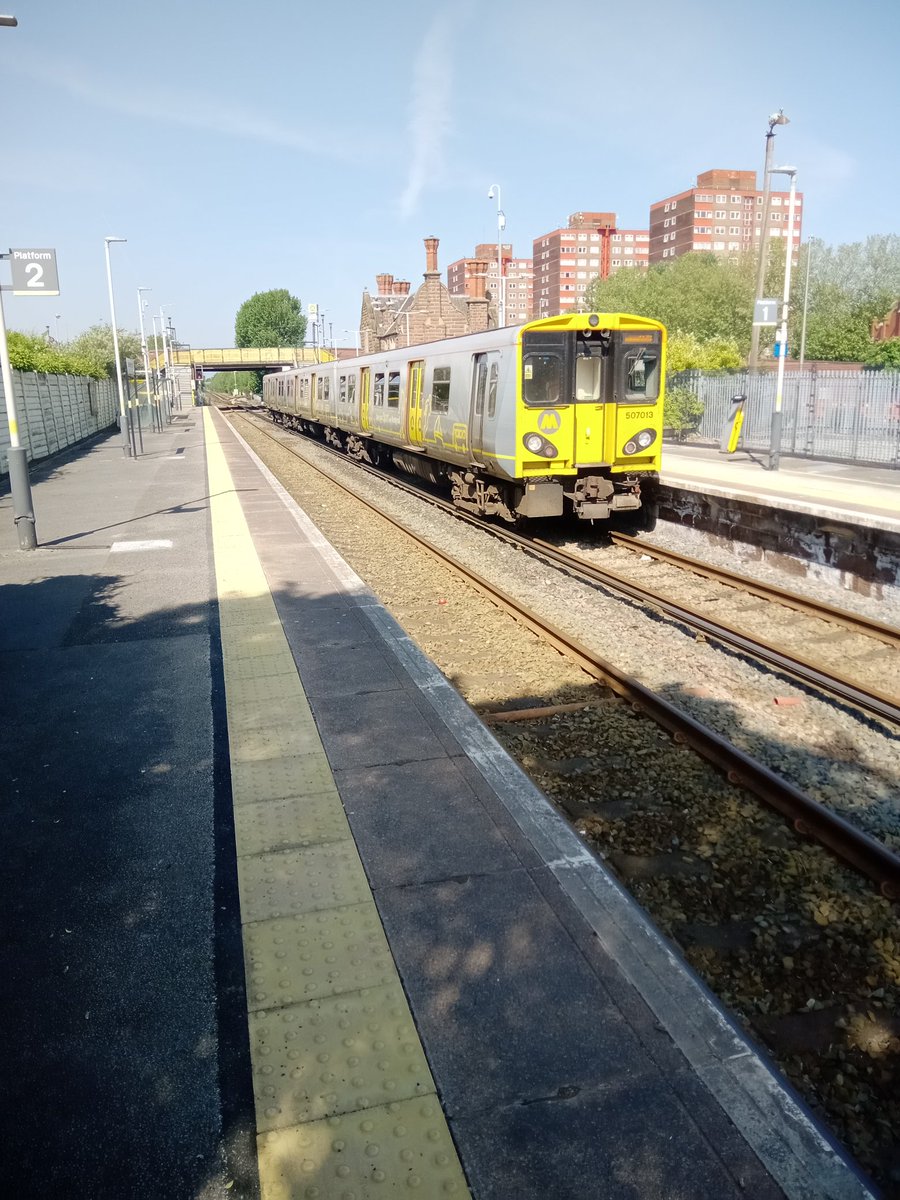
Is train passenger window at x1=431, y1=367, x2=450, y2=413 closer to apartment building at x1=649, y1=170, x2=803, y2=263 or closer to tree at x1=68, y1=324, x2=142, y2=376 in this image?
tree at x1=68, y1=324, x2=142, y2=376

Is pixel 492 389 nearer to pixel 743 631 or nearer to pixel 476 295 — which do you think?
pixel 743 631

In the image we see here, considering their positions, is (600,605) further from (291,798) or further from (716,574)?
(291,798)

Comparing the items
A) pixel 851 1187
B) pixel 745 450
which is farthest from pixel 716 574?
pixel 745 450

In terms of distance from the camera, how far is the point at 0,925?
12.3 feet

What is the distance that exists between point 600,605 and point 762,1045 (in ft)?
22.4

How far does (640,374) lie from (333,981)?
11.2 meters

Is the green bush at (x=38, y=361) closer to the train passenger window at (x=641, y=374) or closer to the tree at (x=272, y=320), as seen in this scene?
the train passenger window at (x=641, y=374)

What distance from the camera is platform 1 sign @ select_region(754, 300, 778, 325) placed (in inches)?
798

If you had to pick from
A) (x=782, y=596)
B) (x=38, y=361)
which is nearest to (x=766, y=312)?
(x=782, y=596)

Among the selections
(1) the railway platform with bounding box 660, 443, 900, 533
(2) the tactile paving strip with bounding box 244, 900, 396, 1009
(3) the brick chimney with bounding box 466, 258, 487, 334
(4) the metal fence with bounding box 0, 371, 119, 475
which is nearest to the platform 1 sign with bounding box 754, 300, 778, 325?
(1) the railway platform with bounding box 660, 443, 900, 533

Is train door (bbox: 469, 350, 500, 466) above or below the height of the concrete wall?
above

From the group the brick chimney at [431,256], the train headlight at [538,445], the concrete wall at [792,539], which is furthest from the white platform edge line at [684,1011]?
the brick chimney at [431,256]

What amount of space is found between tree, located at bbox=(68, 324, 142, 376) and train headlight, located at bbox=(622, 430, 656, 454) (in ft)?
145

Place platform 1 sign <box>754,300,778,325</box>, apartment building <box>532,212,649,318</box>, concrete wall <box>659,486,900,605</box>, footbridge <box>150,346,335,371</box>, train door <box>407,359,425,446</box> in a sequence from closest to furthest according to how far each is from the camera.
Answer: concrete wall <box>659,486,900,605</box> < train door <box>407,359,425,446</box> < platform 1 sign <box>754,300,778,325</box> < footbridge <box>150,346,335,371</box> < apartment building <box>532,212,649,318</box>
